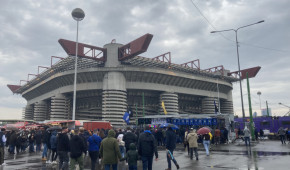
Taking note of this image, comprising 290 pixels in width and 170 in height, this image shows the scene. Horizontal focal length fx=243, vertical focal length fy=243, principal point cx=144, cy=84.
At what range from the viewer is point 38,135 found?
1988cm

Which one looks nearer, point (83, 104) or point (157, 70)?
point (157, 70)

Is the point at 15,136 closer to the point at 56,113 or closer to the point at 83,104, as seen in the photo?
the point at 56,113

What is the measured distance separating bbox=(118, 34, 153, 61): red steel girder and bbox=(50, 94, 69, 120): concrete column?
17134mm

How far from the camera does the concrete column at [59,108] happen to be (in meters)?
51.3

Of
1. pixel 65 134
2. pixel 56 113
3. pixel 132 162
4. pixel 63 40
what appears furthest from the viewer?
pixel 56 113

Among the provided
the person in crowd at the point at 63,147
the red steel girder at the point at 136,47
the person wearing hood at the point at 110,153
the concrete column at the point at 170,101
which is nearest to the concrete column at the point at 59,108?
the red steel girder at the point at 136,47

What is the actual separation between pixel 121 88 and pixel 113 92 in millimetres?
1828

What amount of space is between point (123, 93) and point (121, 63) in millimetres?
5923

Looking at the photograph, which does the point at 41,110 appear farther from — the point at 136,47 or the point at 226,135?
the point at 226,135

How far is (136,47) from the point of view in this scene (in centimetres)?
4119

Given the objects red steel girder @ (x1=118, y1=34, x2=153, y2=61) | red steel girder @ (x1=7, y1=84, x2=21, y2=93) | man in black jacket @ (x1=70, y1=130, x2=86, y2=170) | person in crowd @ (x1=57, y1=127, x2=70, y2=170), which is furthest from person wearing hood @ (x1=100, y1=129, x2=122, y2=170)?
red steel girder @ (x1=7, y1=84, x2=21, y2=93)

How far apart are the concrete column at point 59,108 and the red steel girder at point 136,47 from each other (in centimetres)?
1713

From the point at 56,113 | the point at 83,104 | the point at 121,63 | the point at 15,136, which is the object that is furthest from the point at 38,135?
the point at 83,104

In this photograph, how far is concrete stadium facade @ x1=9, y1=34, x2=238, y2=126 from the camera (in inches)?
1794
